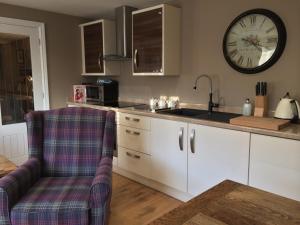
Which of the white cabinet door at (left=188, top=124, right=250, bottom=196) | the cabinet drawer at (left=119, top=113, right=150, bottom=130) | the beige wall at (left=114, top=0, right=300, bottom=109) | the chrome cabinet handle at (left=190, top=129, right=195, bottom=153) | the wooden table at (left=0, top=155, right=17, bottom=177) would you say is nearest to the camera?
the wooden table at (left=0, top=155, right=17, bottom=177)

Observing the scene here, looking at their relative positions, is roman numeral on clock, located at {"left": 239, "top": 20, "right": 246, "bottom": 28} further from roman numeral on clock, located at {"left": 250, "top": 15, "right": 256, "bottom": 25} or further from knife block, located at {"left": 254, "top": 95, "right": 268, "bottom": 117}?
knife block, located at {"left": 254, "top": 95, "right": 268, "bottom": 117}

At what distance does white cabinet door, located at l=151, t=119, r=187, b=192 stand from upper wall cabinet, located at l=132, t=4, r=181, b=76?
2.28 feet

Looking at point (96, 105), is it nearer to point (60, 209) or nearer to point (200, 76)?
point (200, 76)

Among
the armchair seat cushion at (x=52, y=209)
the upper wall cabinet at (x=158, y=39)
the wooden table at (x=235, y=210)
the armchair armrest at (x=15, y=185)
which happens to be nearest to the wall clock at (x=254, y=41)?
the upper wall cabinet at (x=158, y=39)

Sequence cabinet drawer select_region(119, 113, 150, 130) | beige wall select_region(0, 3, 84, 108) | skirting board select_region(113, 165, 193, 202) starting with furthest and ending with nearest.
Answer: beige wall select_region(0, 3, 84, 108)
cabinet drawer select_region(119, 113, 150, 130)
skirting board select_region(113, 165, 193, 202)

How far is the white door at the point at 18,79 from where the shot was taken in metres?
3.37

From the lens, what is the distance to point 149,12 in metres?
2.92

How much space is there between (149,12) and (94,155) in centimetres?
178

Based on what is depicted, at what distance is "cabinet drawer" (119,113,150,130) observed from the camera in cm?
279

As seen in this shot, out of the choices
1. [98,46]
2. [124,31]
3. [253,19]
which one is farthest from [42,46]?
[253,19]

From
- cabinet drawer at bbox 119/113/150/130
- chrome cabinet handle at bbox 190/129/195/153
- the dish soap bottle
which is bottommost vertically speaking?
chrome cabinet handle at bbox 190/129/195/153

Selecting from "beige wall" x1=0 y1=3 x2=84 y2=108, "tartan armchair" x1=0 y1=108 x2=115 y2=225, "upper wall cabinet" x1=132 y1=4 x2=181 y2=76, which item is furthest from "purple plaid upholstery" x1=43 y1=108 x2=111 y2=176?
"beige wall" x1=0 y1=3 x2=84 y2=108

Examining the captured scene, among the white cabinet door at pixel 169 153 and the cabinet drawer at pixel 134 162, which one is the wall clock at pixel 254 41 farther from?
the cabinet drawer at pixel 134 162

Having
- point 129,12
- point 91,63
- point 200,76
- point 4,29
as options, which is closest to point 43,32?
point 4,29
